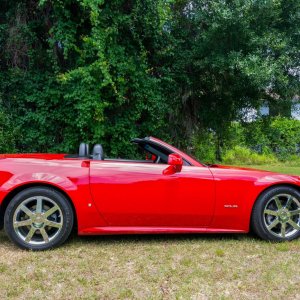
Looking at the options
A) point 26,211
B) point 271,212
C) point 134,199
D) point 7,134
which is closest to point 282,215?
point 271,212

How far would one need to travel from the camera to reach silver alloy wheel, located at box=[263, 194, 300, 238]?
14.6 ft

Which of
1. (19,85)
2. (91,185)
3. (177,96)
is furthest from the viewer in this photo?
(177,96)

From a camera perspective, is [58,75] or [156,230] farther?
[58,75]

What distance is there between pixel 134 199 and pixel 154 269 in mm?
863

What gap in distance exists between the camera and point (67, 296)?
297cm

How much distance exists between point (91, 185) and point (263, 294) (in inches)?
78.4

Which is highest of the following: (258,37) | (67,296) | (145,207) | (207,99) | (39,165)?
(258,37)

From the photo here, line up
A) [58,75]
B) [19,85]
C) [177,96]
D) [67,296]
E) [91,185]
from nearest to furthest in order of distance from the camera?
[67,296] → [91,185] → [58,75] → [19,85] → [177,96]

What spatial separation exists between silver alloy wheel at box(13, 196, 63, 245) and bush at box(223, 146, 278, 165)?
9.89 meters

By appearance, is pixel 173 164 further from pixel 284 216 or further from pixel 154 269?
pixel 284 216

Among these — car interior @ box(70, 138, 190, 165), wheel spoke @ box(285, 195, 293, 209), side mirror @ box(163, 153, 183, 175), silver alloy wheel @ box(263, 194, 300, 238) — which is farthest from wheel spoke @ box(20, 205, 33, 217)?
wheel spoke @ box(285, 195, 293, 209)

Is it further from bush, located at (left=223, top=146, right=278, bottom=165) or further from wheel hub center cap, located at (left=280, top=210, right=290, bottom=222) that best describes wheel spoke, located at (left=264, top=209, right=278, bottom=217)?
bush, located at (left=223, top=146, right=278, bottom=165)

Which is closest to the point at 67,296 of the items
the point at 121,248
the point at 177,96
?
the point at 121,248

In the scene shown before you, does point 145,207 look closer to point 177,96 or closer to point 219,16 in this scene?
point 219,16
